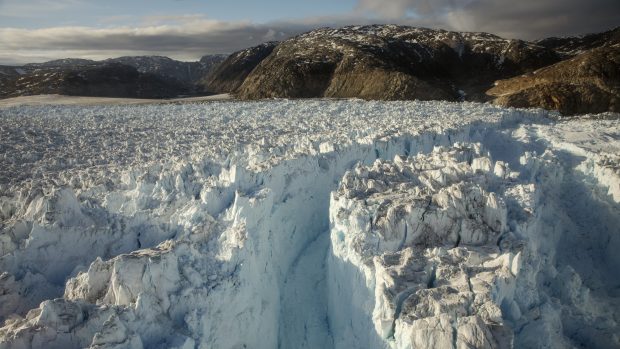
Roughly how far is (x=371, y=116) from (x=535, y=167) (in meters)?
10.1

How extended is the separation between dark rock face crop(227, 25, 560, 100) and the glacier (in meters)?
36.8

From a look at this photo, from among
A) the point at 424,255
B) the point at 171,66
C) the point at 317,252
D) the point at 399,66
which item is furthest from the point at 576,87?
the point at 171,66

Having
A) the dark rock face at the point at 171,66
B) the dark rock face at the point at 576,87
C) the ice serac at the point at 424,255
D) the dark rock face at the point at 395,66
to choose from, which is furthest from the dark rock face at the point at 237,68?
the ice serac at the point at 424,255

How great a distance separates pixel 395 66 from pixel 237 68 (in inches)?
2448

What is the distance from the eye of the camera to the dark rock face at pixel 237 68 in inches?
4018

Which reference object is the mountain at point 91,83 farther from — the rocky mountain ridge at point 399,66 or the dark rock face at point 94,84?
the rocky mountain ridge at point 399,66

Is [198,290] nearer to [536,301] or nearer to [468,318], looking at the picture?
[468,318]

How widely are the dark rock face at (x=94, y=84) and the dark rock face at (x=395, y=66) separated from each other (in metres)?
25.2

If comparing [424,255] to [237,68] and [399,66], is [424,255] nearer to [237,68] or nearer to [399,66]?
[399,66]

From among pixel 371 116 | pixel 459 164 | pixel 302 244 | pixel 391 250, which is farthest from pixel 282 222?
pixel 371 116

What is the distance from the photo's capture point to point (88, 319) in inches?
182

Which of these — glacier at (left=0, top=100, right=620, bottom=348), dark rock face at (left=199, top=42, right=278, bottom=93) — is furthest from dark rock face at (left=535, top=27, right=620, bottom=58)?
glacier at (left=0, top=100, right=620, bottom=348)

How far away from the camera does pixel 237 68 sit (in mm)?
107875

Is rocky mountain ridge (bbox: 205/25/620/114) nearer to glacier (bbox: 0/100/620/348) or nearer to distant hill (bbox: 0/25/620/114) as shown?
distant hill (bbox: 0/25/620/114)
